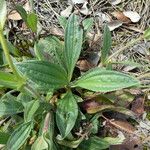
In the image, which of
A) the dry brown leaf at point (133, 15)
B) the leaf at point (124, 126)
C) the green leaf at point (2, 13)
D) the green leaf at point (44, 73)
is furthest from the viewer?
the dry brown leaf at point (133, 15)

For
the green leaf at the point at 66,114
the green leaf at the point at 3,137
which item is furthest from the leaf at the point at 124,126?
the green leaf at the point at 3,137

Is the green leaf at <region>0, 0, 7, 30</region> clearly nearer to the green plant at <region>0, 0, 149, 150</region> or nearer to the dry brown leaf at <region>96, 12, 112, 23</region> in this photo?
the green plant at <region>0, 0, 149, 150</region>

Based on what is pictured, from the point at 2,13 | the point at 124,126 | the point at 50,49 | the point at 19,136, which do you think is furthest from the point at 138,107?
the point at 2,13

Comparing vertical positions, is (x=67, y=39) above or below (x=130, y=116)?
above

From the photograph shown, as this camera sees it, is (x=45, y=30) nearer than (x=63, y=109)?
No

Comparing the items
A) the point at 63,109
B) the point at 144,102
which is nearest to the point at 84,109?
the point at 63,109

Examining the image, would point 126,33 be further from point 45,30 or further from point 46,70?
point 46,70

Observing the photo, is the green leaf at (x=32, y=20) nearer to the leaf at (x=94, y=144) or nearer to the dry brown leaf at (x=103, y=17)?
the dry brown leaf at (x=103, y=17)
